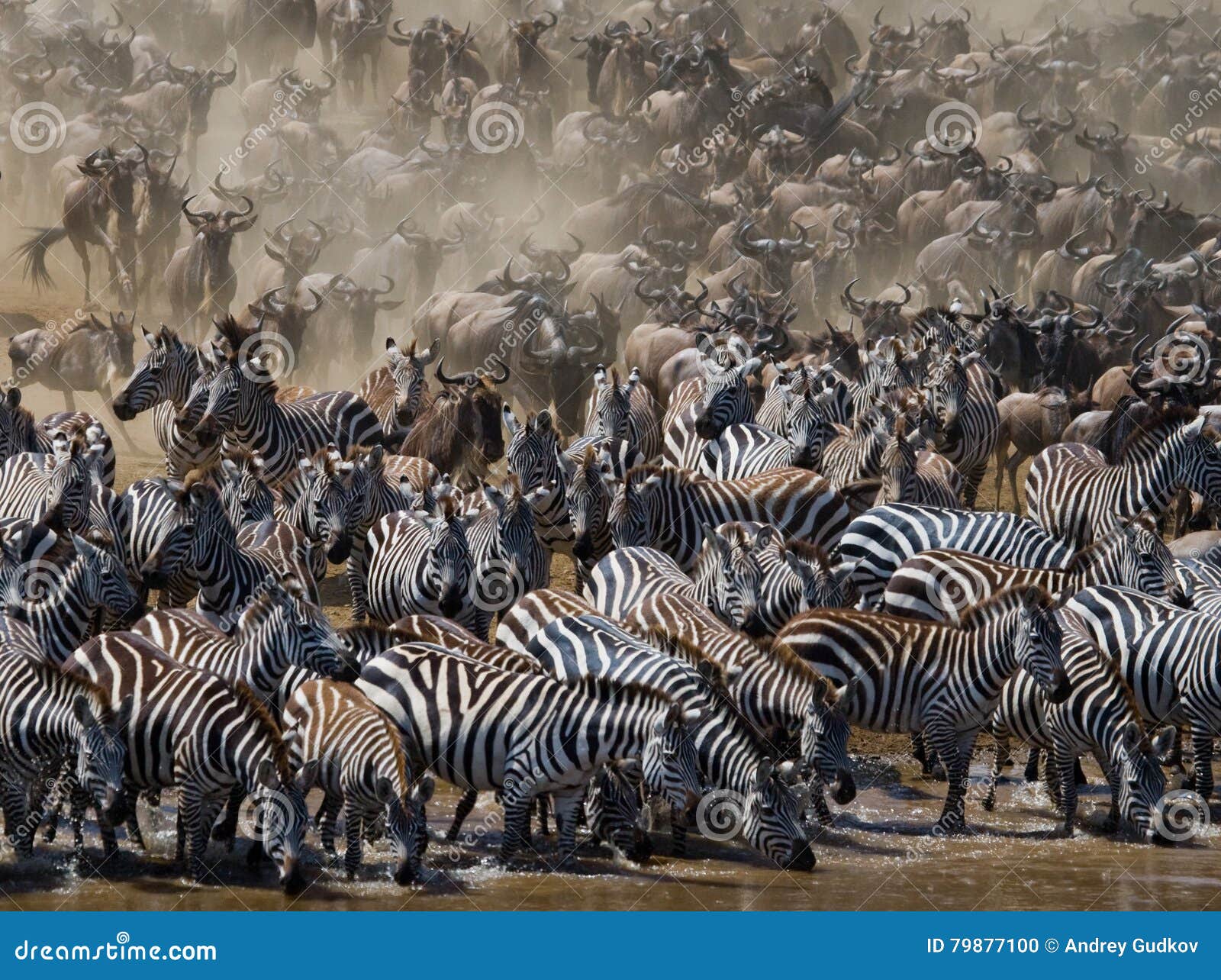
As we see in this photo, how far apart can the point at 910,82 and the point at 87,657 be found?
106 feet

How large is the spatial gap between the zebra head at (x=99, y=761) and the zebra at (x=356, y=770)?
86 cm

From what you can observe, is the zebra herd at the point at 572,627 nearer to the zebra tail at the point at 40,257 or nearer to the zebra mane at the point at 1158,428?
the zebra mane at the point at 1158,428

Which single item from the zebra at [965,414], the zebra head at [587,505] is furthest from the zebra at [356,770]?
the zebra at [965,414]

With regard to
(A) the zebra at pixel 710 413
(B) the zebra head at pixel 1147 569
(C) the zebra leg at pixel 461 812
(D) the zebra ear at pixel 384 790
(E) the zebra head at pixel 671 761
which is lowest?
(C) the zebra leg at pixel 461 812

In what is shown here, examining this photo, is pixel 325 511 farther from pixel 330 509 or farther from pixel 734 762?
pixel 734 762

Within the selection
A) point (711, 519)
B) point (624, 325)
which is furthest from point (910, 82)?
point (711, 519)

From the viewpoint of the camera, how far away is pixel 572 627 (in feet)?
36.3

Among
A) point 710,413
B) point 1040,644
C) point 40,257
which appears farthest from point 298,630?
point 40,257

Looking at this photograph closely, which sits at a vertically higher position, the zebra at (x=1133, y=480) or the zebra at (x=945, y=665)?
the zebra at (x=1133, y=480)

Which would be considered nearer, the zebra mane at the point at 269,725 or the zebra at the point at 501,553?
the zebra mane at the point at 269,725

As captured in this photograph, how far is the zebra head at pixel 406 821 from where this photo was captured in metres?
9.12

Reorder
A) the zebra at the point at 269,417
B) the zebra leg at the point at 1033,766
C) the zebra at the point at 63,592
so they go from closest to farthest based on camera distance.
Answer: the zebra at the point at 63,592
the zebra leg at the point at 1033,766
the zebra at the point at 269,417

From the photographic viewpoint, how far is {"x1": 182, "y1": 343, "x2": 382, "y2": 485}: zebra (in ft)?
54.4

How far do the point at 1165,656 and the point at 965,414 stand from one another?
6784mm
